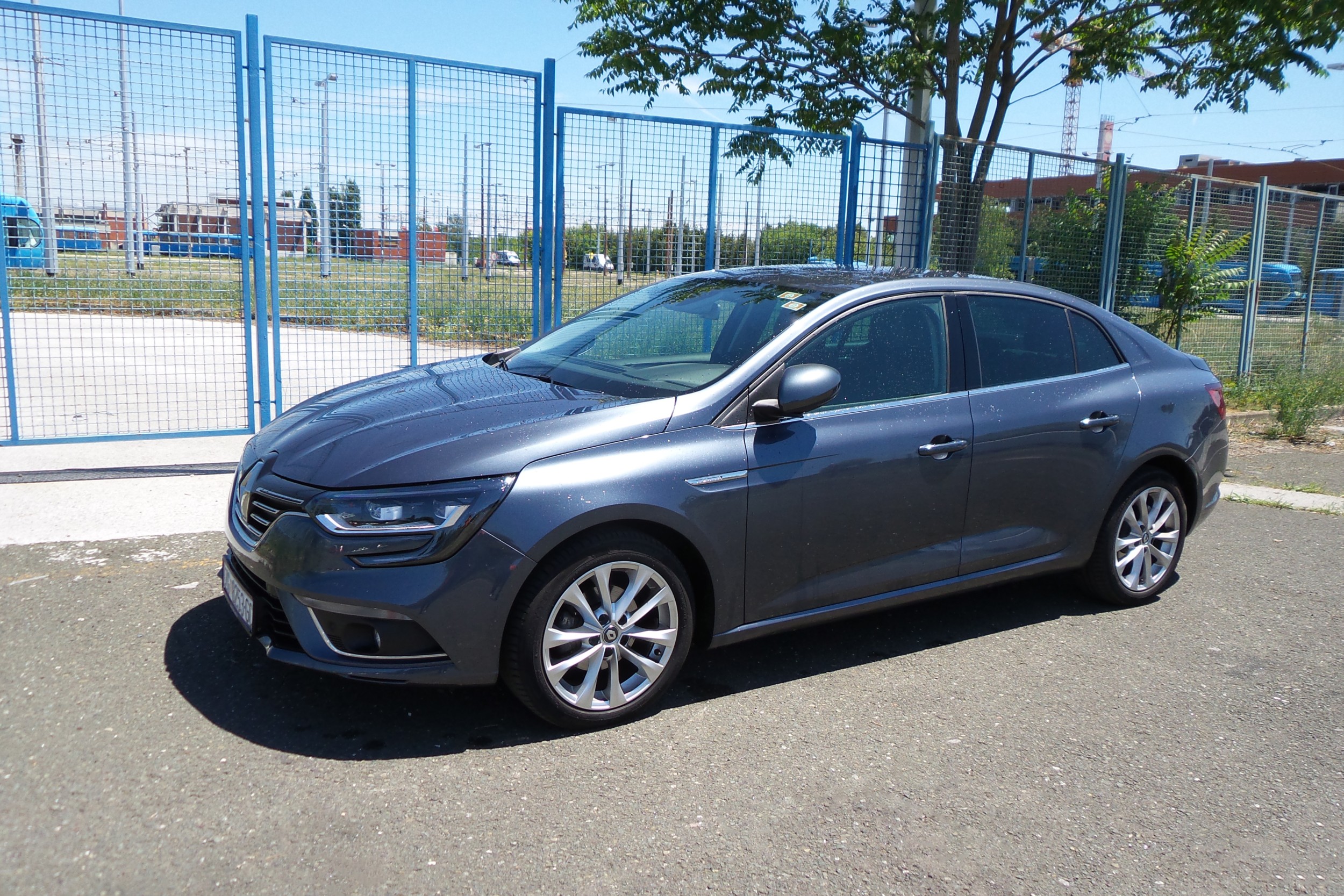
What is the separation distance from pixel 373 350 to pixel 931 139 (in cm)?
536

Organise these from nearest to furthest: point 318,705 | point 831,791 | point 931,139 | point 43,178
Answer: point 831,791, point 318,705, point 43,178, point 931,139

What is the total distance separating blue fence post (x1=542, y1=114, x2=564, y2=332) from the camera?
7.88m

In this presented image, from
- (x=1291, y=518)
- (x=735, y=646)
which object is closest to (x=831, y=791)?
(x=735, y=646)

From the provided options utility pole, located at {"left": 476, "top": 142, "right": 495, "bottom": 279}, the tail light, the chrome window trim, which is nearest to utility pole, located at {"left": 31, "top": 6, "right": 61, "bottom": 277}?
utility pole, located at {"left": 476, "top": 142, "right": 495, "bottom": 279}

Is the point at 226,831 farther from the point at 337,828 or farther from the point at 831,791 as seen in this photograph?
the point at 831,791

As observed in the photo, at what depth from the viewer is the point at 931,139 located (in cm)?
942

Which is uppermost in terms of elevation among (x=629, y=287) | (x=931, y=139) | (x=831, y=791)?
(x=931, y=139)

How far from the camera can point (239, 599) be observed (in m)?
3.69

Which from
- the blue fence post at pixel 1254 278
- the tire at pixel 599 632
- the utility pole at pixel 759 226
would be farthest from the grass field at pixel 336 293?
the blue fence post at pixel 1254 278

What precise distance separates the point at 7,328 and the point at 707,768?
5635 mm

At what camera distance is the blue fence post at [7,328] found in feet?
21.2

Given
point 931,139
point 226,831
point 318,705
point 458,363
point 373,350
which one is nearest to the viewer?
point 226,831

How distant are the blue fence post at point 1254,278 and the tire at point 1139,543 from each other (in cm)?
977

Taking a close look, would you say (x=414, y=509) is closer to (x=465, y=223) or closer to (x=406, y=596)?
(x=406, y=596)
